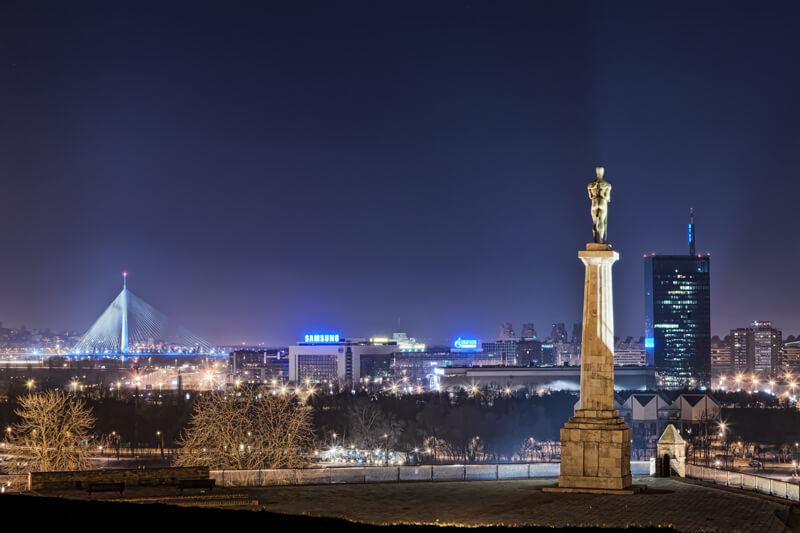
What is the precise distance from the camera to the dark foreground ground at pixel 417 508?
20969 millimetres

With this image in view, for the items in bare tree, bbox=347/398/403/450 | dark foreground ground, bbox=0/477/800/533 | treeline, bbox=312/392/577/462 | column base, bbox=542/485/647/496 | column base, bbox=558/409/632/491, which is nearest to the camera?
dark foreground ground, bbox=0/477/800/533

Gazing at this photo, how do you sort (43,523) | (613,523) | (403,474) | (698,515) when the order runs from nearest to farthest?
(43,523)
(613,523)
(698,515)
(403,474)

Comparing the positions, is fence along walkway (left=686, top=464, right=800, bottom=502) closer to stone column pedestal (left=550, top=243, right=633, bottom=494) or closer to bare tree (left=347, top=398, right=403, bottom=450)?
stone column pedestal (left=550, top=243, right=633, bottom=494)

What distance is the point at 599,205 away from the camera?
109 feet

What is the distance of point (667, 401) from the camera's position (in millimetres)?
133125

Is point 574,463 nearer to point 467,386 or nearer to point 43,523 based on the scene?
point 43,523

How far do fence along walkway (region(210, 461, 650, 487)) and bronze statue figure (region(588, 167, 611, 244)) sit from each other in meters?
8.62

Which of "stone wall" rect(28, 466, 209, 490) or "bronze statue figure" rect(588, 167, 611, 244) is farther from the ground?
"bronze statue figure" rect(588, 167, 611, 244)

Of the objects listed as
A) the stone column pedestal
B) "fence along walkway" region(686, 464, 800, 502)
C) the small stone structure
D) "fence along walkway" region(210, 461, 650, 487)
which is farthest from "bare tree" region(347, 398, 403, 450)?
the stone column pedestal

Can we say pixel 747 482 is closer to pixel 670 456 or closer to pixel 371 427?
pixel 670 456

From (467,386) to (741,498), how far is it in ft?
552

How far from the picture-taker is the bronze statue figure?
3322 centimetres

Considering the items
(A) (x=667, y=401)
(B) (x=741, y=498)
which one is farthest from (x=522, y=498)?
(A) (x=667, y=401)

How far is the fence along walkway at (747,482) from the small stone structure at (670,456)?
0.41m
